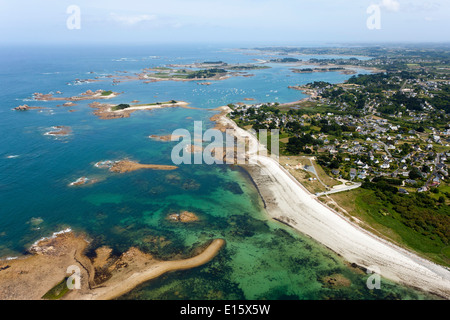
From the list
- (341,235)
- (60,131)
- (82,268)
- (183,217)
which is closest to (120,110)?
(60,131)

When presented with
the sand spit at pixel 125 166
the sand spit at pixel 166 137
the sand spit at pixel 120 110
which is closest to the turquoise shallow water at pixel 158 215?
the sand spit at pixel 125 166

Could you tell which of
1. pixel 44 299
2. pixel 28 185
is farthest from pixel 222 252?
pixel 28 185

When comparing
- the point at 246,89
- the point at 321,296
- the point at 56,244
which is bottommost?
the point at 321,296

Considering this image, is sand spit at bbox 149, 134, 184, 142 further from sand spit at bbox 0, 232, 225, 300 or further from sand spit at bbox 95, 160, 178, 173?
sand spit at bbox 0, 232, 225, 300

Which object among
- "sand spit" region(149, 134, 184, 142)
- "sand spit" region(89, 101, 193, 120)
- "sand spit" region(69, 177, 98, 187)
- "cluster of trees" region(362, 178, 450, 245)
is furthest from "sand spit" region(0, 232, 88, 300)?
"sand spit" region(89, 101, 193, 120)

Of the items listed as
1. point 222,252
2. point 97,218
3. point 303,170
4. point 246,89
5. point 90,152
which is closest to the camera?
point 222,252
